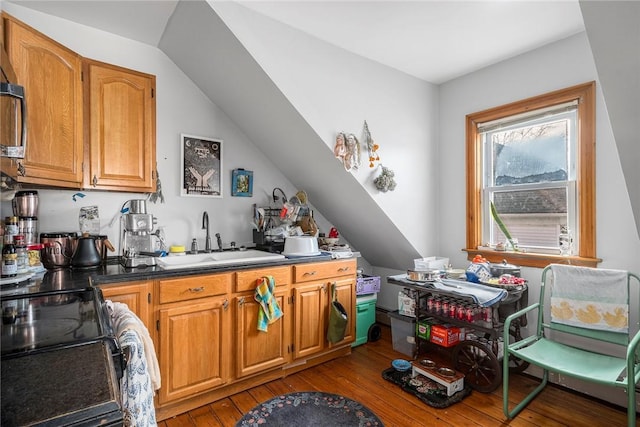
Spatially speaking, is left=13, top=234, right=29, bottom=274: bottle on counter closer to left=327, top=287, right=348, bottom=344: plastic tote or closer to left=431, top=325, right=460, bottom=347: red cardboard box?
left=327, top=287, right=348, bottom=344: plastic tote

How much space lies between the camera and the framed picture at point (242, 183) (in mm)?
2828

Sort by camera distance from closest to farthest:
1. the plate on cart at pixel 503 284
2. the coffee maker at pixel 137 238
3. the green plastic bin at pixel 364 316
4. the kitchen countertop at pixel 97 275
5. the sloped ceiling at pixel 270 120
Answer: the kitchen countertop at pixel 97 275
the coffee maker at pixel 137 238
the sloped ceiling at pixel 270 120
the plate on cart at pixel 503 284
the green plastic bin at pixel 364 316

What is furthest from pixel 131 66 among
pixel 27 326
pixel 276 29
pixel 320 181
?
pixel 27 326

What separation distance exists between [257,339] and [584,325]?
2123 mm

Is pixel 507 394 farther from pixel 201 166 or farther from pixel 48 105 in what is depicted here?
pixel 48 105

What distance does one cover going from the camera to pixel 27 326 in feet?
3.12

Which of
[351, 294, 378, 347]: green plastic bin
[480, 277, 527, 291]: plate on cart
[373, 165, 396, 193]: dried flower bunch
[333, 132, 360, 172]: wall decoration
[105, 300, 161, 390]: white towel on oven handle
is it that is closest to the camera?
[105, 300, 161, 390]: white towel on oven handle

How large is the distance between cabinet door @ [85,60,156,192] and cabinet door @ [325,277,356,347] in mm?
1635

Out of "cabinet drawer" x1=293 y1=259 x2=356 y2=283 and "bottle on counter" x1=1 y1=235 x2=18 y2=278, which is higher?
"bottle on counter" x1=1 y1=235 x2=18 y2=278

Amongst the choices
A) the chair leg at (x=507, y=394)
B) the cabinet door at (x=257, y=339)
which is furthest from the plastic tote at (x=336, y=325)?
the chair leg at (x=507, y=394)

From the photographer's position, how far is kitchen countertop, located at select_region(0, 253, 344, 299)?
1.42 m

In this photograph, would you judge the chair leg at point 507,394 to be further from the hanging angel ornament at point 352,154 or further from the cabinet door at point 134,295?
the cabinet door at point 134,295

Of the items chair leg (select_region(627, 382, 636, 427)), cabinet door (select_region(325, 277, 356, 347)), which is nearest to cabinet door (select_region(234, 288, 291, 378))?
cabinet door (select_region(325, 277, 356, 347))

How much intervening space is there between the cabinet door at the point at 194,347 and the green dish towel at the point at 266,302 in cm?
21
